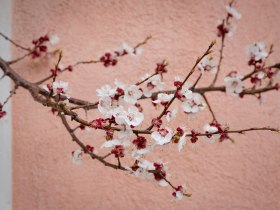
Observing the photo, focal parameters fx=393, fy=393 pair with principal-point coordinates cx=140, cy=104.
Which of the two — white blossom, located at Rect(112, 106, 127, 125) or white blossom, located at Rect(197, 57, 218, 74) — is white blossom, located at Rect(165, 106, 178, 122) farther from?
white blossom, located at Rect(197, 57, 218, 74)

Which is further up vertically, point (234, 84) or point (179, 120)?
point (179, 120)

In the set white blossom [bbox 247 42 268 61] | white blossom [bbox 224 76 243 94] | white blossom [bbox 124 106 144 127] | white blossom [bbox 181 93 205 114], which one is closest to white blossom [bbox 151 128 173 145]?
white blossom [bbox 124 106 144 127]

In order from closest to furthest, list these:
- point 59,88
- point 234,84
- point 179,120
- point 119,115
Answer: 1. point 119,115
2. point 59,88
3. point 234,84
4. point 179,120

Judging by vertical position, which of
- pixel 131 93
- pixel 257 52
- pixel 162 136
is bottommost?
pixel 162 136

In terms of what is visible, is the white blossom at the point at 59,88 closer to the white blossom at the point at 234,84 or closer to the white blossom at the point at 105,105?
the white blossom at the point at 105,105

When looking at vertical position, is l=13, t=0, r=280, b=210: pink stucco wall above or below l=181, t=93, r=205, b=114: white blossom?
above

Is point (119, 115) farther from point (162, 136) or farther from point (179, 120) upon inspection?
point (179, 120)

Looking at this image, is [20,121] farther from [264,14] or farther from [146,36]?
[264,14]

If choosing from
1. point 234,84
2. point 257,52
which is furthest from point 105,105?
point 257,52

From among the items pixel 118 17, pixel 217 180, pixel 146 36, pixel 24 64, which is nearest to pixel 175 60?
pixel 146 36
